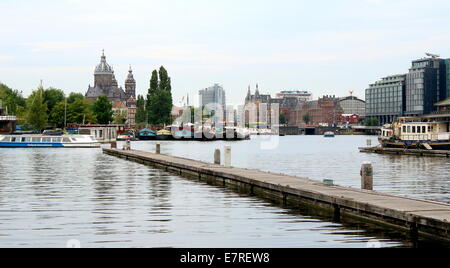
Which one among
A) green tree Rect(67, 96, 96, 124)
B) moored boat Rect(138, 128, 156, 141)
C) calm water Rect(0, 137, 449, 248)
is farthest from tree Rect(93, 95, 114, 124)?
calm water Rect(0, 137, 449, 248)

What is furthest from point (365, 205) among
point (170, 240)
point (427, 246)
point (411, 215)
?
point (170, 240)

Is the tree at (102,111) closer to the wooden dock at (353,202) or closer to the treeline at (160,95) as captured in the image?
the treeline at (160,95)

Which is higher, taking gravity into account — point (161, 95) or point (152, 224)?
point (161, 95)

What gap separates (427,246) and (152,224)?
876 centimetres

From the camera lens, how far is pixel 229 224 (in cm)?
2100

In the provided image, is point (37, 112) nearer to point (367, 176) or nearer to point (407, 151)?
point (407, 151)

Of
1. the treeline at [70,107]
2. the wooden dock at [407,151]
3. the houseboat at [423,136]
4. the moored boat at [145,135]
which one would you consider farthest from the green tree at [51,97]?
the houseboat at [423,136]

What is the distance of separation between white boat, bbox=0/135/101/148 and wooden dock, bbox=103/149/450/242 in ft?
233

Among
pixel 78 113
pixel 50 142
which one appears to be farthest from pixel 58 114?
pixel 50 142

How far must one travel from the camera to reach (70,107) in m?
157

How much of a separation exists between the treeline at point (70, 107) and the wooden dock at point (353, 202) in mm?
114537

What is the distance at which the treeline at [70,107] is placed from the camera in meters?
147
